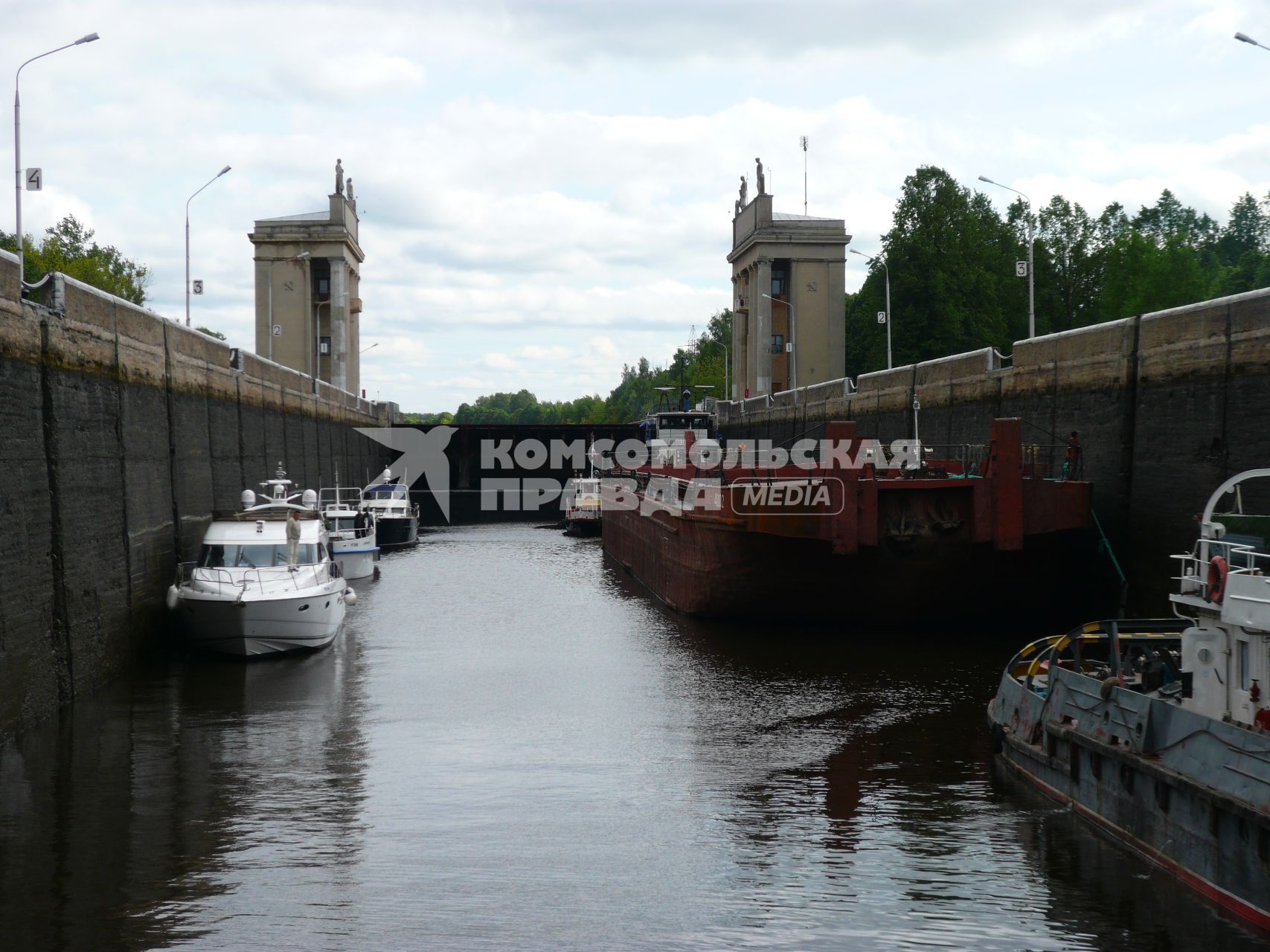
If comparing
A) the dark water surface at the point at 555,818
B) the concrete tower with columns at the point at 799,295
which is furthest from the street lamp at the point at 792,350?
the dark water surface at the point at 555,818

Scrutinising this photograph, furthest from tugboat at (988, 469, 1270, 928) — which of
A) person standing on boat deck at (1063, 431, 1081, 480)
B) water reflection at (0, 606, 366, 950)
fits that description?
person standing on boat deck at (1063, 431, 1081, 480)

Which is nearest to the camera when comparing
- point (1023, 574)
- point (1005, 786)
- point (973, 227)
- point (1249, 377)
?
point (1005, 786)

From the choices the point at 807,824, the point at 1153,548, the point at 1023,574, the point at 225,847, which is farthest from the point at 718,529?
the point at 225,847

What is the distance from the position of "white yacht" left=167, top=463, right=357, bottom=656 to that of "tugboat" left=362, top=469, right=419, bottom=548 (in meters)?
26.1

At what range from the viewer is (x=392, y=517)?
54969 millimetres

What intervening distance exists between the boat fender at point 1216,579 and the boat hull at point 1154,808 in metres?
1.86

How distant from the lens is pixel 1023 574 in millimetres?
26297

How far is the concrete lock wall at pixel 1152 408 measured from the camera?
21.9 m

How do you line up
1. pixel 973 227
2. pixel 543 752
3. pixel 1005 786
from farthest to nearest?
pixel 973 227 → pixel 543 752 → pixel 1005 786

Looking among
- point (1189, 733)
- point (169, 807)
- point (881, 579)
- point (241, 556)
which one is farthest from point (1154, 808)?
point (241, 556)

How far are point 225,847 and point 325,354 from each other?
77.2 m

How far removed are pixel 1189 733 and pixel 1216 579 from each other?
2069 millimetres

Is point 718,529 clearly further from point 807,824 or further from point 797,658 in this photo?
point 807,824

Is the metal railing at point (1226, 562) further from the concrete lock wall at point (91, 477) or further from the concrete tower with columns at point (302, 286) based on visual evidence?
the concrete tower with columns at point (302, 286)
